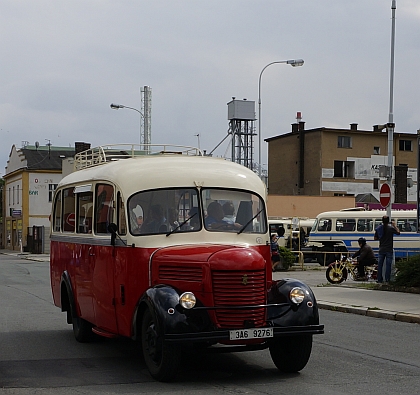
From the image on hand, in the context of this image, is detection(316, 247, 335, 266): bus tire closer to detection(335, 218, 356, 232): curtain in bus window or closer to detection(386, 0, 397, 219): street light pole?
detection(335, 218, 356, 232): curtain in bus window

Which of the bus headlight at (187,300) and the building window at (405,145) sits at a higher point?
the building window at (405,145)

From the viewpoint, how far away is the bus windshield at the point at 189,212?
354 inches

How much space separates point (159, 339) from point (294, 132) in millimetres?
62474

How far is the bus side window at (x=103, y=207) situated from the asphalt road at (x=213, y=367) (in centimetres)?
176

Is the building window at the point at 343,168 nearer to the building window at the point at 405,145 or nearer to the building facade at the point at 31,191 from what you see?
the building window at the point at 405,145

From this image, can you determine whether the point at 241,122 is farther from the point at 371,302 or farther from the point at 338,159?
the point at 371,302

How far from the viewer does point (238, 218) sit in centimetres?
928

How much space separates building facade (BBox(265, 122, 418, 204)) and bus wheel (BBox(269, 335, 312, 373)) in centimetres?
5748

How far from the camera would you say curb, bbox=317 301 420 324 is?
14141mm

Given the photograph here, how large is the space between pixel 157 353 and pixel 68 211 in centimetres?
409

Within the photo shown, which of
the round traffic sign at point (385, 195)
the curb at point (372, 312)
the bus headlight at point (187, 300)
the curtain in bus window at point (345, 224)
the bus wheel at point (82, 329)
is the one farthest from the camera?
the curtain in bus window at point (345, 224)

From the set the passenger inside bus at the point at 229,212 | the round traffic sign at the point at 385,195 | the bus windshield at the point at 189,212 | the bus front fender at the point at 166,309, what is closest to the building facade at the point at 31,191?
the round traffic sign at the point at 385,195

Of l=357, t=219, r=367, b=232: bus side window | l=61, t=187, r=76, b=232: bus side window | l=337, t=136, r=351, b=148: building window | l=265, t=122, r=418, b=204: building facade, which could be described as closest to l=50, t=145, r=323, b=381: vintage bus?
l=61, t=187, r=76, b=232: bus side window

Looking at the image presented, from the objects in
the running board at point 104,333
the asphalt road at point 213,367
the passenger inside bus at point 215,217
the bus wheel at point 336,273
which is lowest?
the bus wheel at point 336,273
